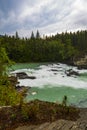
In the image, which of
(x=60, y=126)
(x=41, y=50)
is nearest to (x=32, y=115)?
(x=60, y=126)

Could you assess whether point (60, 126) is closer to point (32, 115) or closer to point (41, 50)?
point (32, 115)

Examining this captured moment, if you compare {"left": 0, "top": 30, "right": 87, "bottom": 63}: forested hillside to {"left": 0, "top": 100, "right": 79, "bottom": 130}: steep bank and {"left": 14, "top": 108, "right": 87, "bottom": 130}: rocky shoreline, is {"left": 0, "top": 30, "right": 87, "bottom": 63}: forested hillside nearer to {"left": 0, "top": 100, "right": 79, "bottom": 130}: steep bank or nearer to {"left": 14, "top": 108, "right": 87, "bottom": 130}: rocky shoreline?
{"left": 0, "top": 100, "right": 79, "bottom": 130}: steep bank

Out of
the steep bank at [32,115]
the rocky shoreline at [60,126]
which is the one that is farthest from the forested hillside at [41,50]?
the rocky shoreline at [60,126]

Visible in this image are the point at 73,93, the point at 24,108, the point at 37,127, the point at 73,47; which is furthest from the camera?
the point at 73,47

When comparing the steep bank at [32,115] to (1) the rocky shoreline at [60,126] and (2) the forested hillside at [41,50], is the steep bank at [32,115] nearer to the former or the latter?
(1) the rocky shoreline at [60,126]

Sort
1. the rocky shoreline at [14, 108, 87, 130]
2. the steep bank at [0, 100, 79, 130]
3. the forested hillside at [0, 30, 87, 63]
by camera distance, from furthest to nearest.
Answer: the forested hillside at [0, 30, 87, 63]
the steep bank at [0, 100, 79, 130]
the rocky shoreline at [14, 108, 87, 130]

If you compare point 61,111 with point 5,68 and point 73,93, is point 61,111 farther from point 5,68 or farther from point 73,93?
point 73,93

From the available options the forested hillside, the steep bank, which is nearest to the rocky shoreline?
the steep bank

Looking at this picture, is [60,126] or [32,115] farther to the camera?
[32,115]

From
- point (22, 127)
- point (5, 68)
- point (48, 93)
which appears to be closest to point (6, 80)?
point (5, 68)

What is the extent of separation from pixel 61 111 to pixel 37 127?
169 centimetres

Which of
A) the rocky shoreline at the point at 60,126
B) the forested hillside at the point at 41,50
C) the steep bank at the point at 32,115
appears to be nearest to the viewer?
the rocky shoreline at the point at 60,126

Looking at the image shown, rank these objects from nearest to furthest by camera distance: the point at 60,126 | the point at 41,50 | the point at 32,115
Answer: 1. the point at 60,126
2. the point at 32,115
3. the point at 41,50

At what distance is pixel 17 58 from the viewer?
10531 cm
